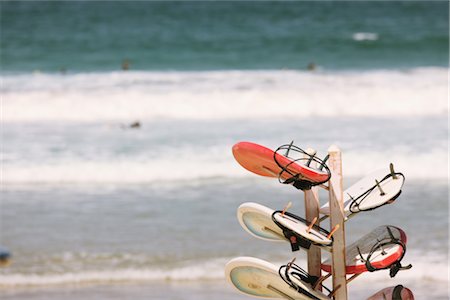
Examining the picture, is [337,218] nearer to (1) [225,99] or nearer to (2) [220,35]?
(1) [225,99]

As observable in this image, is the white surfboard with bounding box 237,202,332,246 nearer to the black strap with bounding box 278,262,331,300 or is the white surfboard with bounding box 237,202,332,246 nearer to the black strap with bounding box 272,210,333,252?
the black strap with bounding box 272,210,333,252

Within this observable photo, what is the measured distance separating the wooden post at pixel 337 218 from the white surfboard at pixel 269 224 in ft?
0.25

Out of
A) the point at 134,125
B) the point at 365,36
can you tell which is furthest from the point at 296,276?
the point at 365,36

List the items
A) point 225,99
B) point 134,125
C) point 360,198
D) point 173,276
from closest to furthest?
point 360,198 < point 173,276 < point 134,125 < point 225,99

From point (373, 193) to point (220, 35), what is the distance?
78.3ft

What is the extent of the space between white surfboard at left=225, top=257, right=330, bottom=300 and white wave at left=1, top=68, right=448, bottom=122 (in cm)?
927

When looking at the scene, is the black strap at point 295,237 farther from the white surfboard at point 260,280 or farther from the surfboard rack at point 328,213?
the white surfboard at point 260,280

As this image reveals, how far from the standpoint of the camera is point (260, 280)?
11.1ft

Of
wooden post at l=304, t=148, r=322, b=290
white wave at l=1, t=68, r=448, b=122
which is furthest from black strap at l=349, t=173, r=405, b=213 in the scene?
white wave at l=1, t=68, r=448, b=122

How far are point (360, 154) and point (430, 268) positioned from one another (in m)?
3.40

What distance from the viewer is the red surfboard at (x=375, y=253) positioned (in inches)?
128

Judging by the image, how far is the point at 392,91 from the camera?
13.8m

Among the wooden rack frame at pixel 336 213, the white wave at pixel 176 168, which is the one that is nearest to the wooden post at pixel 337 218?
the wooden rack frame at pixel 336 213

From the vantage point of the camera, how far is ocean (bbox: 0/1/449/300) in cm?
627
